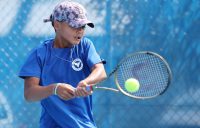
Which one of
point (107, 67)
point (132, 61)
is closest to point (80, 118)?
point (132, 61)

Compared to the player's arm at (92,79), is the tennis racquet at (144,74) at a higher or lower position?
lower

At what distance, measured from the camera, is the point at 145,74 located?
3846 mm

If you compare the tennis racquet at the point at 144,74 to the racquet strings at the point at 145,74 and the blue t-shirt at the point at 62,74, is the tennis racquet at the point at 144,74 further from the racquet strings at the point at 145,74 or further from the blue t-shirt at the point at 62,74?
the blue t-shirt at the point at 62,74

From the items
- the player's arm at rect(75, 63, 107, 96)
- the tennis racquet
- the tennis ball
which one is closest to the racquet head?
the tennis racquet

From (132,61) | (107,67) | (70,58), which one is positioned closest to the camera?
(70,58)

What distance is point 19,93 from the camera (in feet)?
18.1

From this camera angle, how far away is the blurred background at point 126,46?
540 centimetres

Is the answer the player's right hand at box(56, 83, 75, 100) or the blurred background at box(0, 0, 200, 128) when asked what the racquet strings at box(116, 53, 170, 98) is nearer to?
the player's right hand at box(56, 83, 75, 100)

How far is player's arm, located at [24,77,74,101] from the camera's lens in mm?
3000

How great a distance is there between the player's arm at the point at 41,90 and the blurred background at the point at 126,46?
2.16 m

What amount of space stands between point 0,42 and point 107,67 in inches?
45.5

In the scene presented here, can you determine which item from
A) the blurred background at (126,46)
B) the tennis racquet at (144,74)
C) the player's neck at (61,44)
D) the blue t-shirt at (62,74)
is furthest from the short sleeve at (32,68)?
the blurred background at (126,46)

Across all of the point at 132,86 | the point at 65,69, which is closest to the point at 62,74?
the point at 65,69

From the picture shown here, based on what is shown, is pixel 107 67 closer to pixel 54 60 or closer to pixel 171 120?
pixel 171 120
